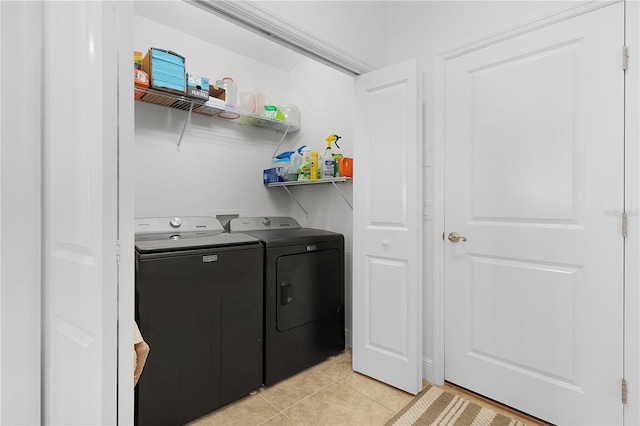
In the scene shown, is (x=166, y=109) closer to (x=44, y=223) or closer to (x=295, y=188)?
(x=295, y=188)

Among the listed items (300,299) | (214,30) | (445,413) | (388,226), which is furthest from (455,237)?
(214,30)

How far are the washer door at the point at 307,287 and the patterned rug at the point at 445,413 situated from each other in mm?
807

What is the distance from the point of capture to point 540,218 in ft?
5.71

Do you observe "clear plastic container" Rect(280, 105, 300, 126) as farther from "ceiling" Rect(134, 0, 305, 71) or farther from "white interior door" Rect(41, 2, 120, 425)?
"white interior door" Rect(41, 2, 120, 425)

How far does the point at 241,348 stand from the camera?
1.94 m

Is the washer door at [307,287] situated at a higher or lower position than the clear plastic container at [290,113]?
lower

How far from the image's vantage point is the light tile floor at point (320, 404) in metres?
1.77

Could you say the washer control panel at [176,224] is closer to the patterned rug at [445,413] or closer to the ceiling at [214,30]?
the ceiling at [214,30]

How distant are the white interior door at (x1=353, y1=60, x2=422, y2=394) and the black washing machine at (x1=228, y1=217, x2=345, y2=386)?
0.25m

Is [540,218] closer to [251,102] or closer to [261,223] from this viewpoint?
[261,223]

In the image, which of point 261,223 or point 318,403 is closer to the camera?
point 318,403

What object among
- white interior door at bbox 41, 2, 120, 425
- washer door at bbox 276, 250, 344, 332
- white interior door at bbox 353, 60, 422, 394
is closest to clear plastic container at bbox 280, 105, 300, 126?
white interior door at bbox 353, 60, 422, 394

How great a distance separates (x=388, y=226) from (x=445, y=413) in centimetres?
108

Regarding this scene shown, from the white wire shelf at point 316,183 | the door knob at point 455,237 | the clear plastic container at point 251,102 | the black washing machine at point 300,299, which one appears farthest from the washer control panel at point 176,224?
the door knob at point 455,237
